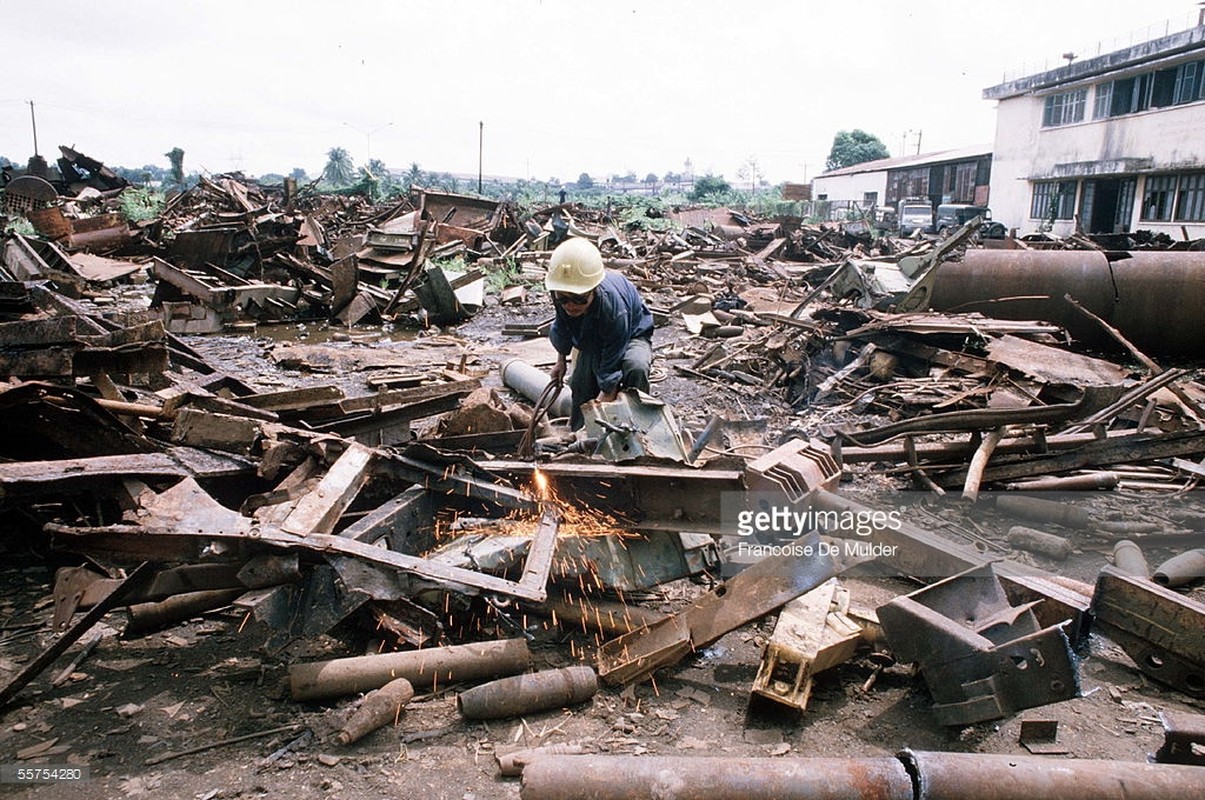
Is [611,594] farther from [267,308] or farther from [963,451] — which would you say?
[267,308]

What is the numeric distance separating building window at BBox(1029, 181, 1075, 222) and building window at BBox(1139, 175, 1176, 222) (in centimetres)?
324

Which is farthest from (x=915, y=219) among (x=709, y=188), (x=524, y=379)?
(x=524, y=379)

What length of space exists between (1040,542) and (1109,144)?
27345 mm

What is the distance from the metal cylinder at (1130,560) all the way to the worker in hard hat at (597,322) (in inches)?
112

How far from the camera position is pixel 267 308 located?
37.2 ft

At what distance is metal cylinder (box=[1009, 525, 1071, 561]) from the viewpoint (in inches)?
166

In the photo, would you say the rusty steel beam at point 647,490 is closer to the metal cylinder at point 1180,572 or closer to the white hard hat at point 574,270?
the white hard hat at point 574,270

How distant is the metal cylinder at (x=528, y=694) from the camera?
106 inches

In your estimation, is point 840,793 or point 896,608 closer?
point 840,793

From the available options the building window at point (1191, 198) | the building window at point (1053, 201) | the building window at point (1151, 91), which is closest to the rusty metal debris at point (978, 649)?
the building window at point (1191, 198)

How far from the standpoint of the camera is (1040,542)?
427 centimetres

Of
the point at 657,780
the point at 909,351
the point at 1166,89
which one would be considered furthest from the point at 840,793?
the point at 1166,89

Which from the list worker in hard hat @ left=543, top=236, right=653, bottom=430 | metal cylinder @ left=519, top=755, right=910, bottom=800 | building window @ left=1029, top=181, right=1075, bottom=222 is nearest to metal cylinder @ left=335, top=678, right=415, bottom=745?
metal cylinder @ left=519, top=755, right=910, bottom=800

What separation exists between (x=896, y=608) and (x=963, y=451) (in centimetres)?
269
